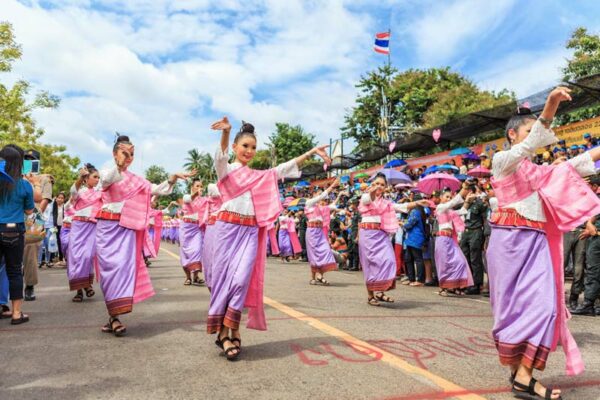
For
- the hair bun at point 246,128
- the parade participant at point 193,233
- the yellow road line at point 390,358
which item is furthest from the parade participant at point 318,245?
the hair bun at point 246,128

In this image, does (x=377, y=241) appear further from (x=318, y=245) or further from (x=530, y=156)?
(x=530, y=156)

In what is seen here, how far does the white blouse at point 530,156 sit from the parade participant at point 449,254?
5182 millimetres

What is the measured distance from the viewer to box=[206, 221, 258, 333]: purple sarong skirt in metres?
4.39

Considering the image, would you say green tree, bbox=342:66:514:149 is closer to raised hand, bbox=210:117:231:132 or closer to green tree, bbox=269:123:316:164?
green tree, bbox=269:123:316:164

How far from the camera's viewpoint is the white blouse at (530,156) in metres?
3.29

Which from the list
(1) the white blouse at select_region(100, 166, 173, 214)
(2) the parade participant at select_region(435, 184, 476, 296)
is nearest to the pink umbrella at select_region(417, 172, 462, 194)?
(2) the parade participant at select_region(435, 184, 476, 296)

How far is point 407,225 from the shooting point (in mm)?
11289

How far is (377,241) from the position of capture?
304 inches

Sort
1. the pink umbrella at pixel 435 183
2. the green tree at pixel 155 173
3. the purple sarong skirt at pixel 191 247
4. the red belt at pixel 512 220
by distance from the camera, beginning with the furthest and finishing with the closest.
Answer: the green tree at pixel 155 173
the pink umbrella at pixel 435 183
the purple sarong skirt at pixel 191 247
the red belt at pixel 512 220

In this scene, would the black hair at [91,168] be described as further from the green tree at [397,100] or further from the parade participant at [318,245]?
the green tree at [397,100]

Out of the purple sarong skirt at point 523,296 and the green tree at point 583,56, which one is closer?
the purple sarong skirt at point 523,296

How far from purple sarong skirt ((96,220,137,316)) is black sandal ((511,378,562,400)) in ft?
12.3

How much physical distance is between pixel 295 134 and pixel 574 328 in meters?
48.5

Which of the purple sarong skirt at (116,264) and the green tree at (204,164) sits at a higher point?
the green tree at (204,164)
